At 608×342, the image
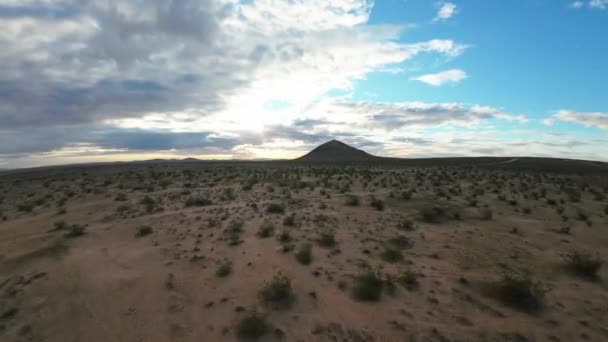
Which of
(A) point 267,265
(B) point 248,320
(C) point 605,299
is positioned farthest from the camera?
(A) point 267,265

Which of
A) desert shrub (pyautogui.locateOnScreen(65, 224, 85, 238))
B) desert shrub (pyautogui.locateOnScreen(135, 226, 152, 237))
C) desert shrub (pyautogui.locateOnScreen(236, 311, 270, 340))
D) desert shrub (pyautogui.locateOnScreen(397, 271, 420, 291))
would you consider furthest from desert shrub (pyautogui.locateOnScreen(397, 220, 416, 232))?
desert shrub (pyautogui.locateOnScreen(65, 224, 85, 238))

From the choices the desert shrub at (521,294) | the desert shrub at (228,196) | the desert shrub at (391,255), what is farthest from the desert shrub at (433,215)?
the desert shrub at (228,196)

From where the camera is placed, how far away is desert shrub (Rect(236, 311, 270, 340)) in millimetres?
5309

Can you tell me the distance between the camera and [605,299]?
6.42 metres

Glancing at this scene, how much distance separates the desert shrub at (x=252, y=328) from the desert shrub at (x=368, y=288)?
195 cm

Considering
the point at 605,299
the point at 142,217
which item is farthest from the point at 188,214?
the point at 605,299

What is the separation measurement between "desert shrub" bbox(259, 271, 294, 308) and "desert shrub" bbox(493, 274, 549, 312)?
13.5ft

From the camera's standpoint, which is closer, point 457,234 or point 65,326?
point 65,326

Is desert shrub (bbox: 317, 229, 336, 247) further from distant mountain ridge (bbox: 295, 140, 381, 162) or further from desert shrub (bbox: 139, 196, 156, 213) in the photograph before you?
distant mountain ridge (bbox: 295, 140, 381, 162)

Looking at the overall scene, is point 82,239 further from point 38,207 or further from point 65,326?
point 38,207

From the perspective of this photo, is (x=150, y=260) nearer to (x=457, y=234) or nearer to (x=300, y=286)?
(x=300, y=286)

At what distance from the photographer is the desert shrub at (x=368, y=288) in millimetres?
6332

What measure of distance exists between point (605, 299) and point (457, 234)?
4.29 metres

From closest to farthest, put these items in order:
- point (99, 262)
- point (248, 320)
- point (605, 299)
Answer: point (248, 320)
point (605, 299)
point (99, 262)
